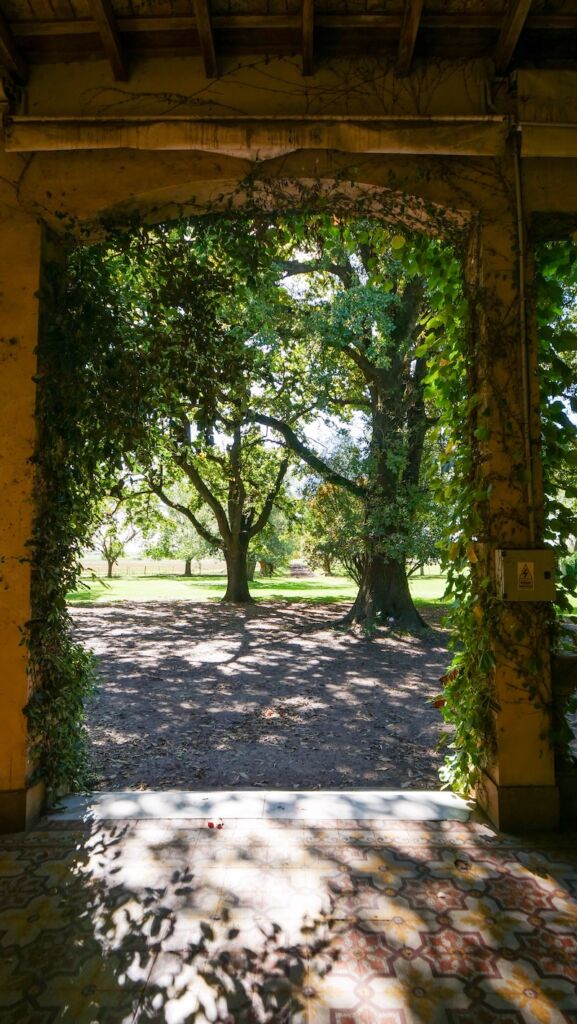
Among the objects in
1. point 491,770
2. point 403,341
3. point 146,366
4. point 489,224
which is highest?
point 403,341

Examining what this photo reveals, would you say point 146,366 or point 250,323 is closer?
point 146,366

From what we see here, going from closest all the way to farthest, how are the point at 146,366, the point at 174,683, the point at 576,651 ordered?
the point at 576,651
the point at 146,366
the point at 174,683

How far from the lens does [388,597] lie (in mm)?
10156

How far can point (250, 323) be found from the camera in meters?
6.98

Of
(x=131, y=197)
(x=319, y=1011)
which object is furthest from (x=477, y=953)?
(x=131, y=197)

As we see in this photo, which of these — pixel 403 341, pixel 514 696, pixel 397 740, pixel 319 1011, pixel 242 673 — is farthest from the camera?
pixel 403 341

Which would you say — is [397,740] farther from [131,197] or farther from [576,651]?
[131,197]

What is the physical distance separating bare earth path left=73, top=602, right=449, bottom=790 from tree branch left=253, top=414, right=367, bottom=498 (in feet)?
8.60

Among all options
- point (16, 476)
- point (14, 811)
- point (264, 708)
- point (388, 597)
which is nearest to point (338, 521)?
point (388, 597)

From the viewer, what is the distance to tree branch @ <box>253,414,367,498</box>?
982cm

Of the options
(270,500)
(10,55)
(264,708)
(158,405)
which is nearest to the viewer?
(10,55)

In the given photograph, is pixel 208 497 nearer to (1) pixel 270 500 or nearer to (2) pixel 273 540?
(1) pixel 270 500

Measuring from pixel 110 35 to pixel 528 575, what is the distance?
3201mm

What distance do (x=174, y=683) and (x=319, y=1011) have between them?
5.41 meters
